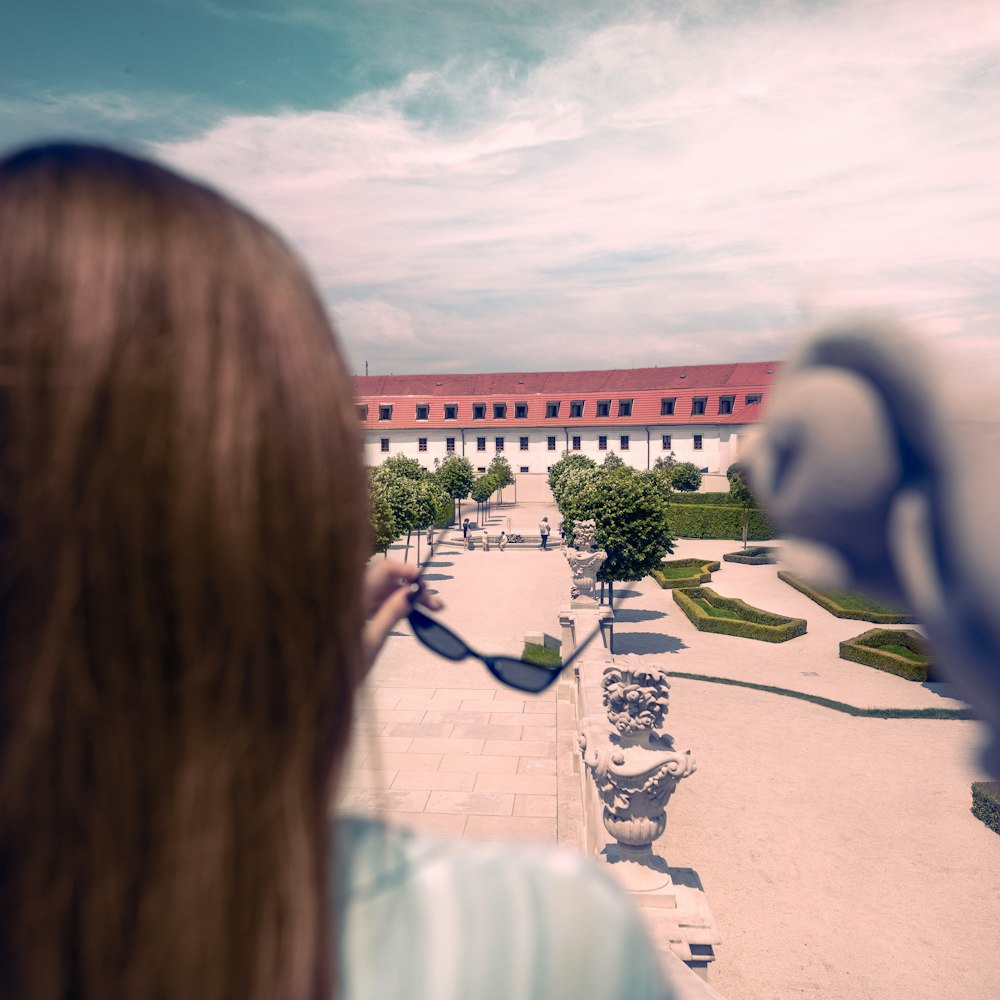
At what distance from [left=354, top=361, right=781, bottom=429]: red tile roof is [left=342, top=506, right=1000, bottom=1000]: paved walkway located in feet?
124

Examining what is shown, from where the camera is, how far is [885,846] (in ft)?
31.6

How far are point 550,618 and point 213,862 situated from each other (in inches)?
837

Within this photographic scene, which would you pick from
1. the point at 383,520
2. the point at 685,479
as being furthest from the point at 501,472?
the point at 383,520

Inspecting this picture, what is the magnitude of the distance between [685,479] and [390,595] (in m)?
47.8

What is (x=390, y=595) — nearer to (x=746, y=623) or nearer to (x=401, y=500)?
(x=746, y=623)

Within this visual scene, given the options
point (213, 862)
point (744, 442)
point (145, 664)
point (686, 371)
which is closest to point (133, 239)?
point (145, 664)

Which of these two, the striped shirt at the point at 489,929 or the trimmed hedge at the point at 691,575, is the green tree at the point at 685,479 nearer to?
the trimmed hedge at the point at 691,575

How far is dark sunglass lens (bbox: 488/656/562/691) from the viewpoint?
1.11 m

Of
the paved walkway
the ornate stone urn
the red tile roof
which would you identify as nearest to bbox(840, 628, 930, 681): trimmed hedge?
the paved walkway

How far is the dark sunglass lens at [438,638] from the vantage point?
45.4 inches

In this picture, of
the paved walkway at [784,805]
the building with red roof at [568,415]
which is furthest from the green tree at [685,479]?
the paved walkway at [784,805]

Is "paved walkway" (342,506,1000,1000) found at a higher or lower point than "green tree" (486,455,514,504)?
lower

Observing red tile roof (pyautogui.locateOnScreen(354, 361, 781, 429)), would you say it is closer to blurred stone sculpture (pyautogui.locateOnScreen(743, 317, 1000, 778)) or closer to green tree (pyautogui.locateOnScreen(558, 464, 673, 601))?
green tree (pyautogui.locateOnScreen(558, 464, 673, 601))

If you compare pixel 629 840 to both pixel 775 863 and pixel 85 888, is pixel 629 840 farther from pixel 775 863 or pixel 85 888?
pixel 85 888
